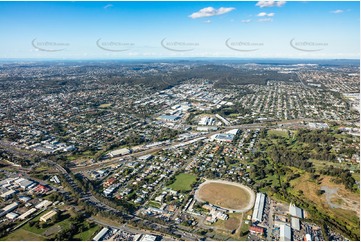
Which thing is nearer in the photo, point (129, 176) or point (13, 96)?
point (129, 176)

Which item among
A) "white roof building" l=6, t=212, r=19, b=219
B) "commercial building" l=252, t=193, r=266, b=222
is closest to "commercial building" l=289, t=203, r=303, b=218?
"commercial building" l=252, t=193, r=266, b=222

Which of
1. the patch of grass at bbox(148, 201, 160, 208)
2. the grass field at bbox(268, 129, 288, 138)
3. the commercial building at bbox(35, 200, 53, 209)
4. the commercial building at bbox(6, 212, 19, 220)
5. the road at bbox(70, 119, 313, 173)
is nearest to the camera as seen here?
the commercial building at bbox(6, 212, 19, 220)

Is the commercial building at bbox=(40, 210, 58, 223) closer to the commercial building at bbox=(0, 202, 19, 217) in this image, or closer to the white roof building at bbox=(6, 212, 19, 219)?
the white roof building at bbox=(6, 212, 19, 219)

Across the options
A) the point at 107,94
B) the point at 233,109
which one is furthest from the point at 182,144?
the point at 107,94

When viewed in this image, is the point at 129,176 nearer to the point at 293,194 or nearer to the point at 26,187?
the point at 26,187

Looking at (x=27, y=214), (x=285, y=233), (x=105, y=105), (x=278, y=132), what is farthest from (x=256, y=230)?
(x=105, y=105)
